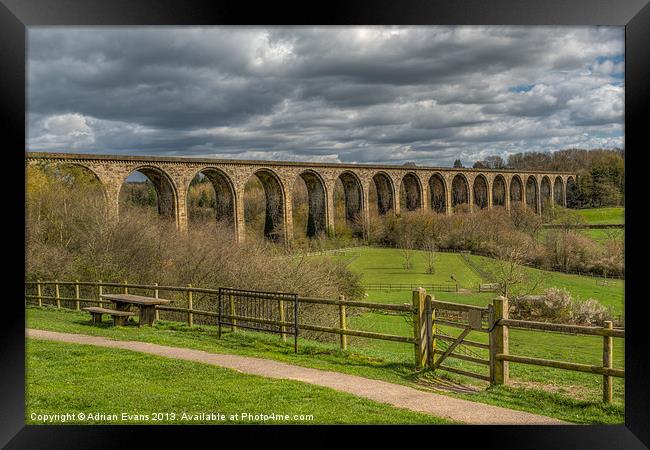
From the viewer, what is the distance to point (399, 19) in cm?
444

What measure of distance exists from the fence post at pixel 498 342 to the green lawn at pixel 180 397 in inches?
54.8

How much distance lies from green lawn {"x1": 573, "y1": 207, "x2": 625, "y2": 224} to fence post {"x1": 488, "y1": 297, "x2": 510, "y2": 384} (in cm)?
1299

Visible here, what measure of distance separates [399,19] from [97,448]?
4.00m

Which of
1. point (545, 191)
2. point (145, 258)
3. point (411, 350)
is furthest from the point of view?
point (545, 191)

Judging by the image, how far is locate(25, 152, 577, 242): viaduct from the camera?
19547 mm

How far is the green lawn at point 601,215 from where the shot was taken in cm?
1714

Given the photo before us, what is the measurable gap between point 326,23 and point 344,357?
4.00 meters

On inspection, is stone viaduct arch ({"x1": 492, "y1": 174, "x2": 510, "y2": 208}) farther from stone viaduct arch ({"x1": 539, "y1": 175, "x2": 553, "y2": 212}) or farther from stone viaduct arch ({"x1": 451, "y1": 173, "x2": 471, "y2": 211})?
stone viaduct arch ({"x1": 539, "y1": 175, "x2": 553, "y2": 212})

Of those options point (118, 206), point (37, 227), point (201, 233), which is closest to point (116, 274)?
point (37, 227)

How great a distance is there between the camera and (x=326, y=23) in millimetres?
4406

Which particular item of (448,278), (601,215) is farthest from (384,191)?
(601,215)

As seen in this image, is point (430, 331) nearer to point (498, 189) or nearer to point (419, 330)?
point (419, 330)

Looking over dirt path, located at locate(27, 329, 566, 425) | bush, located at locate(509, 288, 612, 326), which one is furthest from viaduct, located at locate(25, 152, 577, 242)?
dirt path, located at locate(27, 329, 566, 425)

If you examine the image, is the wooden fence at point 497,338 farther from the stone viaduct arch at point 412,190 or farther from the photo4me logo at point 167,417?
the stone viaduct arch at point 412,190
